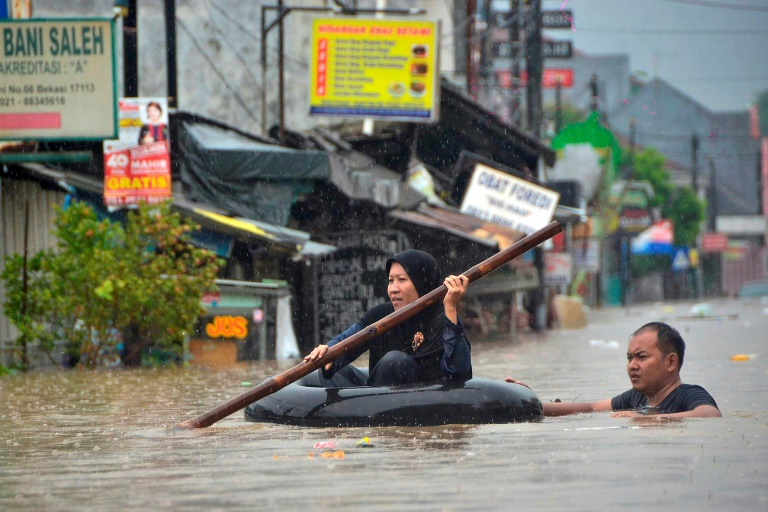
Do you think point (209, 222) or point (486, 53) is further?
point (486, 53)

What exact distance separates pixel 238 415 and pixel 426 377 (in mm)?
1798

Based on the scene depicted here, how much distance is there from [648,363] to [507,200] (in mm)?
17213

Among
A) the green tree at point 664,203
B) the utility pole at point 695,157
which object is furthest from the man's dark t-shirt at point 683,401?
the utility pole at point 695,157

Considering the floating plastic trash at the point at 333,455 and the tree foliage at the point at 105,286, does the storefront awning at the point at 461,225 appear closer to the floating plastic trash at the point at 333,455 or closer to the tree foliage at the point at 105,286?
the tree foliage at the point at 105,286

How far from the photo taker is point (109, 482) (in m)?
5.29

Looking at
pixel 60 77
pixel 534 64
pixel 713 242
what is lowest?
pixel 713 242

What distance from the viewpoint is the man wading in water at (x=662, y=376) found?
695 cm

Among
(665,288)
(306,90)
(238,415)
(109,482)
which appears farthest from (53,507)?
(665,288)

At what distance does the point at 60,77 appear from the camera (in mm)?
14734

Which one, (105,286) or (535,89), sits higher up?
(535,89)

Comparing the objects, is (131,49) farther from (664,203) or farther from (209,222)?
(664,203)

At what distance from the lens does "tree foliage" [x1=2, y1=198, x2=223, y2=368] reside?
564 inches

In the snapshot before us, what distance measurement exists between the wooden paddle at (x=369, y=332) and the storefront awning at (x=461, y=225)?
13.2m

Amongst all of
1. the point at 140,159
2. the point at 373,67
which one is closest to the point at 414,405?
the point at 140,159
